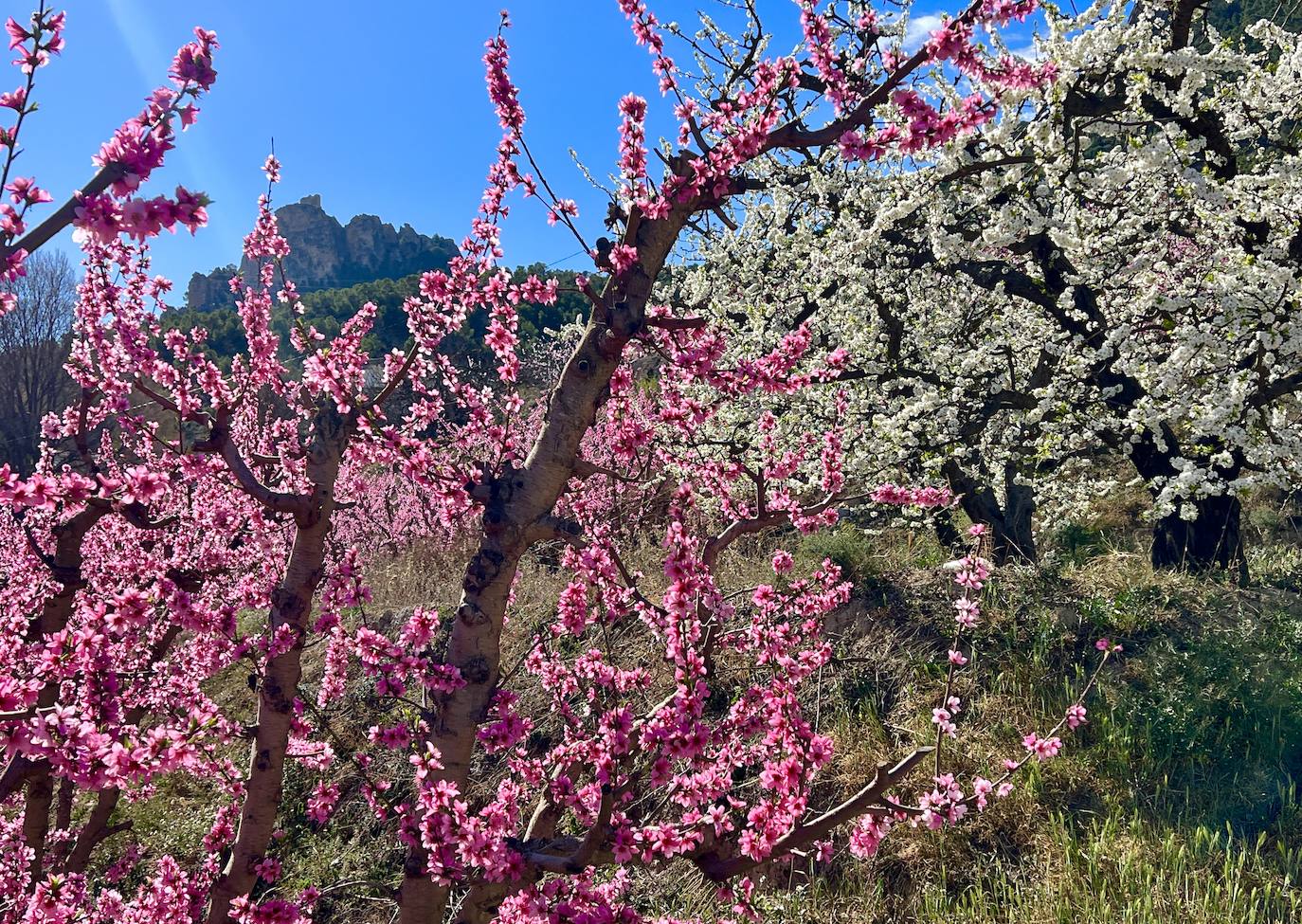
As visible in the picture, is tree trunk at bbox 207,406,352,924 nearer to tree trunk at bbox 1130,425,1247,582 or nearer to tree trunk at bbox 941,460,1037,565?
tree trunk at bbox 941,460,1037,565

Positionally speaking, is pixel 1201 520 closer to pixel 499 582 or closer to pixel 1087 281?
Result: pixel 1087 281

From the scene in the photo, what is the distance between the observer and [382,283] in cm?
3619

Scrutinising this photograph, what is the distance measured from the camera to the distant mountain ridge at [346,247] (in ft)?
260

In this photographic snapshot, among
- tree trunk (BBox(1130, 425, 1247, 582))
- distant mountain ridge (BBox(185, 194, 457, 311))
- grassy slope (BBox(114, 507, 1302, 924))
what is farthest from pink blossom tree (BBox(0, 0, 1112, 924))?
distant mountain ridge (BBox(185, 194, 457, 311))

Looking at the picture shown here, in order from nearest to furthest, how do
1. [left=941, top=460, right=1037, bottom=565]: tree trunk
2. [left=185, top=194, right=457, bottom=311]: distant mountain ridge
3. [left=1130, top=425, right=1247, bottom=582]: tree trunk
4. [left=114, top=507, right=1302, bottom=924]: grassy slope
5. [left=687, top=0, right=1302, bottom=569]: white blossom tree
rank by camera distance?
[left=114, top=507, right=1302, bottom=924]: grassy slope → [left=687, top=0, right=1302, bottom=569]: white blossom tree → [left=1130, top=425, right=1247, bottom=582]: tree trunk → [left=941, top=460, right=1037, bottom=565]: tree trunk → [left=185, top=194, right=457, bottom=311]: distant mountain ridge

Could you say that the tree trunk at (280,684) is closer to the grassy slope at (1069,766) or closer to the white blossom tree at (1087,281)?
the grassy slope at (1069,766)

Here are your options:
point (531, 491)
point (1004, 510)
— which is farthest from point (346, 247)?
point (531, 491)

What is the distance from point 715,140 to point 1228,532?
669cm

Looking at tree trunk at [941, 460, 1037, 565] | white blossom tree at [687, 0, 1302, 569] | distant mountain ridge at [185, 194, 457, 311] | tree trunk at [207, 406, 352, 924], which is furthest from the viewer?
distant mountain ridge at [185, 194, 457, 311]

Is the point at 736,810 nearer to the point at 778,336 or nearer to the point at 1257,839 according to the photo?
the point at 1257,839

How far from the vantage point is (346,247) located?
8288 centimetres

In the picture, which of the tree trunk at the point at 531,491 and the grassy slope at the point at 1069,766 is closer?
the tree trunk at the point at 531,491

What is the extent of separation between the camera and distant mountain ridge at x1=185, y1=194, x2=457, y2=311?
7912cm

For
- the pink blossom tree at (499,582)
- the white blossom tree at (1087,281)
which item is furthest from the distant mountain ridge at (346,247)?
the pink blossom tree at (499,582)
